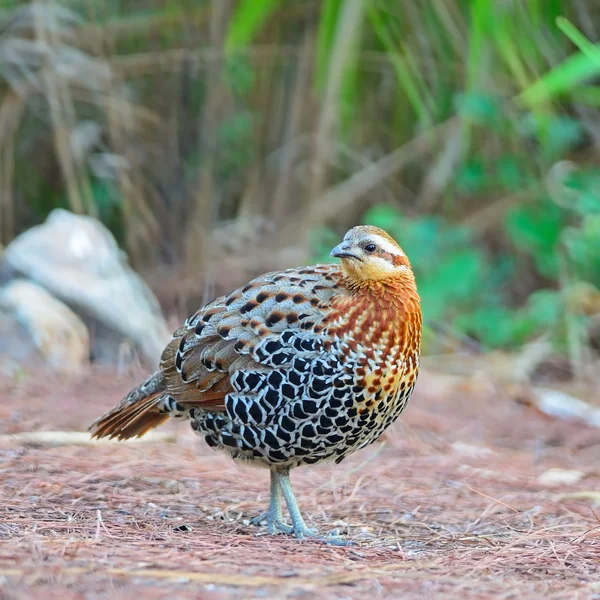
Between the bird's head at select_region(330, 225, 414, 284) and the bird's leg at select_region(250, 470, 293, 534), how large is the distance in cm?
86

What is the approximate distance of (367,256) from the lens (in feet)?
12.4

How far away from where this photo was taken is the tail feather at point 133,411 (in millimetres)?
4234

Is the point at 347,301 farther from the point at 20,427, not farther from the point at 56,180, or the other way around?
the point at 56,180

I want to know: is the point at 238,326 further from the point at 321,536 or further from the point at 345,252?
the point at 321,536

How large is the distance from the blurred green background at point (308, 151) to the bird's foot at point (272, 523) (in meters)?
3.38

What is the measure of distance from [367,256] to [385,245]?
8cm

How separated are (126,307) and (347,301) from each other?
123 inches

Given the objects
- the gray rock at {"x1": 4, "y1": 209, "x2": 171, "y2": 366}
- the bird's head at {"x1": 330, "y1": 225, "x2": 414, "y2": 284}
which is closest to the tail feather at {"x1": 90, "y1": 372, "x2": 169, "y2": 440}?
the bird's head at {"x1": 330, "y1": 225, "x2": 414, "y2": 284}

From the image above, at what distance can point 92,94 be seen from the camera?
26.9 ft

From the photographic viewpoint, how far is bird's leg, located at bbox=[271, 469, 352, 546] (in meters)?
3.63

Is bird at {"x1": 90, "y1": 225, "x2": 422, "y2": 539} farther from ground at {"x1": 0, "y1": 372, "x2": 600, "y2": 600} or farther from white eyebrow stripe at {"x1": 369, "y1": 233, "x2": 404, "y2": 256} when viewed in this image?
ground at {"x1": 0, "y1": 372, "x2": 600, "y2": 600}

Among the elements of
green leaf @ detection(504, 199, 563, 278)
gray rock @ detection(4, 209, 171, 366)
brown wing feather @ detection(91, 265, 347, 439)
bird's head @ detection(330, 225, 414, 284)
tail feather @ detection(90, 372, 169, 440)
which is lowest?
green leaf @ detection(504, 199, 563, 278)

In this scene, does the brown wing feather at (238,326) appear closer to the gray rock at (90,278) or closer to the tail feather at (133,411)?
the tail feather at (133,411)

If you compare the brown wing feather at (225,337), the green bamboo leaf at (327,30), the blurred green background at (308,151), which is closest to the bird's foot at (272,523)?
the brown wing feather at (225,337)
